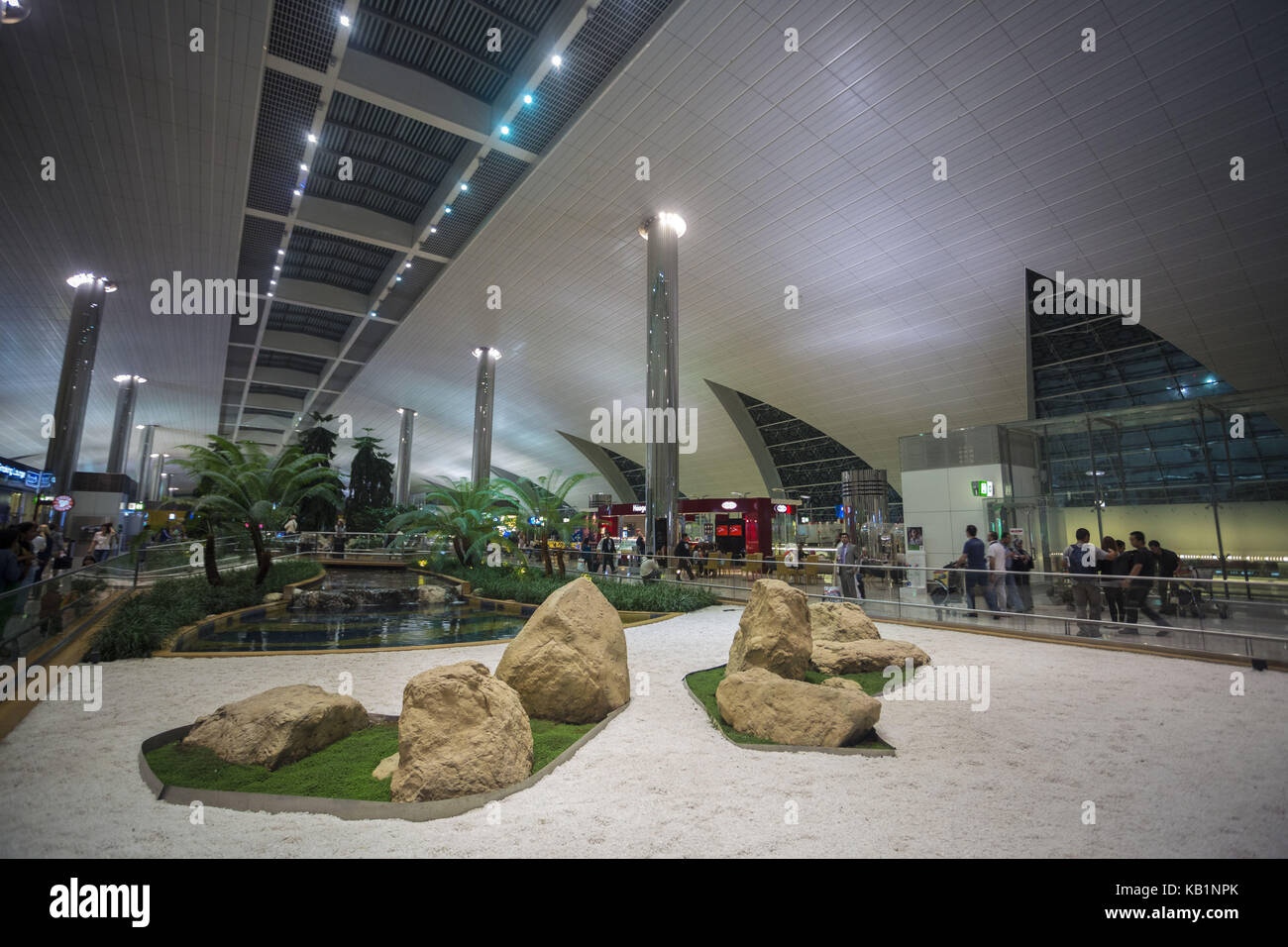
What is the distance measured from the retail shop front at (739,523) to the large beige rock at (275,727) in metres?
17.5

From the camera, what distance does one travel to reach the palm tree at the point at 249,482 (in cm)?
1256

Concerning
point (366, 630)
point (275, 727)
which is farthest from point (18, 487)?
point (275, 727)

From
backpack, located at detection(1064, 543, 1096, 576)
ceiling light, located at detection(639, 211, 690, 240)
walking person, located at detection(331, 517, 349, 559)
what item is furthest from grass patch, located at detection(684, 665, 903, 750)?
walking person, located at detection(331, 517, 349, 559)

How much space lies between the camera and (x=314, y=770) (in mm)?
3537

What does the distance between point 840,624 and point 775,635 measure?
2.29 metres

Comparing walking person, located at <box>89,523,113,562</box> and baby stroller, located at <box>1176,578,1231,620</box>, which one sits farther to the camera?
walking person, located at <box>89,523,113,562</box>

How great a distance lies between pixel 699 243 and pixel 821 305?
17.5 feet

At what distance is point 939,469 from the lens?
1340 cm

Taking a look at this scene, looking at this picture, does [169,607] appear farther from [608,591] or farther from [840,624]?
[840,624]

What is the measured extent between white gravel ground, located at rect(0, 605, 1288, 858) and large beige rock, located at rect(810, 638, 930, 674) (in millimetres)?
1218

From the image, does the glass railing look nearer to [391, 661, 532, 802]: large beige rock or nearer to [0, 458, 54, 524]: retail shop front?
[391, 661, 532, 802]: large beige rock

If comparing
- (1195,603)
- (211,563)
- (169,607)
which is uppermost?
(211,563)

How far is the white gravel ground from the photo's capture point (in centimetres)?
262
